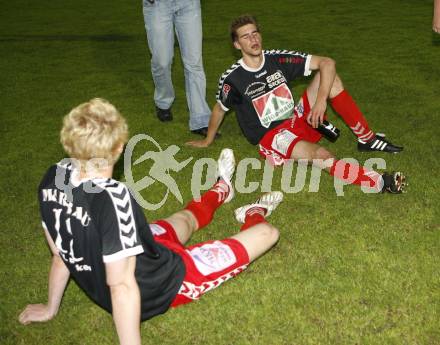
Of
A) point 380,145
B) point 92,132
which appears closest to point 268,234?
point 92,132

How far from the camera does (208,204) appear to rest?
12.4 ft

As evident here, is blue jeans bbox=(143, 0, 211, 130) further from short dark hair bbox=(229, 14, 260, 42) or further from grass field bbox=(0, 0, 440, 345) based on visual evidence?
short dark hair bbox=(229, 14, 260, 42)

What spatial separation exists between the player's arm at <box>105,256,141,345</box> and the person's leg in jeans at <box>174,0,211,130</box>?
10.8 feet

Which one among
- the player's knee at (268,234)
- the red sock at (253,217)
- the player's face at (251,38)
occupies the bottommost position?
the red sock at (253,217)

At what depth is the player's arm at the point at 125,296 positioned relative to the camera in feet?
7.25

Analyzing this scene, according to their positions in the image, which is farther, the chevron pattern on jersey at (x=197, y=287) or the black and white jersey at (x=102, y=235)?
the chevron pattern on jersey at (x=197, y=287)

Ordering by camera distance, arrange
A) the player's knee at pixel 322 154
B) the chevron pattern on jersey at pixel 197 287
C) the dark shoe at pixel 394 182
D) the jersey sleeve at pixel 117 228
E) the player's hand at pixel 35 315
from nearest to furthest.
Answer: the jersey sleeve at pixel 117 228 < the chevron pattern on jersey at pixel 197 287 < the player's hand at pixel 35 315 < the dark shoe at pixel 394 182 < the player's knee at pixel 322 154

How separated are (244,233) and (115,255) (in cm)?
108

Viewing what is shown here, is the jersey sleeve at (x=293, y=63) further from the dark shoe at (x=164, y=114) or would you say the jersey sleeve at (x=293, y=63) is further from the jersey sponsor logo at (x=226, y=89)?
the dark shoe at (x=164, y=114)

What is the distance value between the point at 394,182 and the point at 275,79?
134cm

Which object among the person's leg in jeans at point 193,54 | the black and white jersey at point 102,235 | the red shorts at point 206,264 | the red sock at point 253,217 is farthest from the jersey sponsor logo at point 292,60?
the black and white jersey at point 102,235

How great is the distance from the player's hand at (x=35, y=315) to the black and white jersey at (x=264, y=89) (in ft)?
7.82

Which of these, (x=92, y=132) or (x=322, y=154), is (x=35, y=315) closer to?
(x=92, y=132)

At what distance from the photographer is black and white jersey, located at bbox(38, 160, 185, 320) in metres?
2.19
